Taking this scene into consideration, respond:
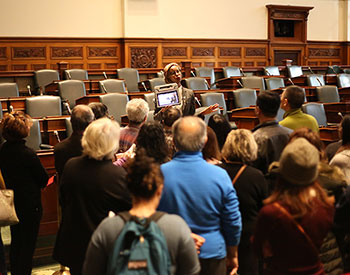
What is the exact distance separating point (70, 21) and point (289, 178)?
859 cm

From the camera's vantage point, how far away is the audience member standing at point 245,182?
2.38 meters

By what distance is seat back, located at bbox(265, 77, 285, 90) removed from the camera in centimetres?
826

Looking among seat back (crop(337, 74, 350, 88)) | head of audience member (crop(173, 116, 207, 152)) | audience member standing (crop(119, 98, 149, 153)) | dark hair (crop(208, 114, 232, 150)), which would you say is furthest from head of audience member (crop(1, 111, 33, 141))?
seat back (crop(337, 74, 350, 88))

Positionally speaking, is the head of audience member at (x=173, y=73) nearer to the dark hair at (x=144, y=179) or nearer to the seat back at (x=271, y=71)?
the dark hair at (x=144, y=179)

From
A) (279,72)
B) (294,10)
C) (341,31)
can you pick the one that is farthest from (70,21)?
(341,31)

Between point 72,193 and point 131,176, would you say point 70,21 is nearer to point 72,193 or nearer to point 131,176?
point 72,193

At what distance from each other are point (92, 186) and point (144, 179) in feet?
2.07

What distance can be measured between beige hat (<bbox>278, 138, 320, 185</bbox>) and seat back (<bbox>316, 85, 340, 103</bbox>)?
6.04 meters

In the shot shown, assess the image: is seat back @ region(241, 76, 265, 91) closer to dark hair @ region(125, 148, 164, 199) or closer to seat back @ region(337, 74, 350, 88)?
seat back @ region(337, 74, 350, 88)

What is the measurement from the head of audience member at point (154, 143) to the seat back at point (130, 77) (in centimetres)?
608

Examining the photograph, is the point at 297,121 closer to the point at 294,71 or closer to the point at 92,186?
the point at 92,186

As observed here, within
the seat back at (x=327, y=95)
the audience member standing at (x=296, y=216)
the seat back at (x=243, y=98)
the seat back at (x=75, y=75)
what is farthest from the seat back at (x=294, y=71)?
the audience member standing at (x=296, y=216)

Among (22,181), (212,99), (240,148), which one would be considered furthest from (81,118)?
(212,99)

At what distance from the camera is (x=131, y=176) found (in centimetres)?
169
